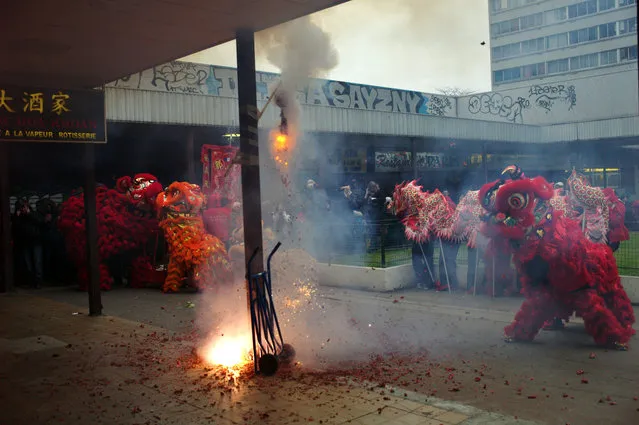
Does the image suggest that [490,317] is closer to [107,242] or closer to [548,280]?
[548,280]

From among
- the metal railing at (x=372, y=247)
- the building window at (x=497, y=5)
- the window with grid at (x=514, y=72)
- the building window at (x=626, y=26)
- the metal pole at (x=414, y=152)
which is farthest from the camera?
the metal pole at (x=414, y=152)

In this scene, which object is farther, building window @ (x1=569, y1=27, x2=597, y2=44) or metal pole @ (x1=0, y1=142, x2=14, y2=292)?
metal pole @ (x1=0, y1=142, x2=14, y2=292)

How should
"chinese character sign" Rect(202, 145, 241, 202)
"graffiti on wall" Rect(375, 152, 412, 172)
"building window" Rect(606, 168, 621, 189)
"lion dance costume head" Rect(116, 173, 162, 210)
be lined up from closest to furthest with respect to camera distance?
1. "lion dance costume head" Rect(116, 173, 162, 210)
2. "chinese character sign" Rect(202, 145, 241, 202)
3. "graffiti on wall" Rect(375, 152, 412, 172)
4. "building window" Rect(606, 168, 621, 189)

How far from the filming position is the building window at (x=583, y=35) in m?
7.91

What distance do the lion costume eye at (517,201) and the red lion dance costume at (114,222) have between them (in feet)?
26.9

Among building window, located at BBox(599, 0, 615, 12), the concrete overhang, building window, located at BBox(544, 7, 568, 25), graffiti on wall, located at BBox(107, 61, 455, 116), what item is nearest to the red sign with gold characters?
the concrete overhang

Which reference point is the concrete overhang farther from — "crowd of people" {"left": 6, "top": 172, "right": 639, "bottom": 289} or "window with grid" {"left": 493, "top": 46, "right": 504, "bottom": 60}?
"window with grid" {"left": 493, "top": 46, "right": 504, "bottom": 60}

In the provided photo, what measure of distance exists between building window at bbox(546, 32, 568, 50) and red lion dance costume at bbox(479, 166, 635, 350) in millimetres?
2493

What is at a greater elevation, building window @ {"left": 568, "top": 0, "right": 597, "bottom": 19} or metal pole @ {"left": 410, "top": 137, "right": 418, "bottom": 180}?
building window @ {"left": 568, "top": 0, "right": 597, "bottom": 19}

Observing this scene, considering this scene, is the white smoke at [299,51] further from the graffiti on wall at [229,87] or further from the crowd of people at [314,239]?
the graffiti on wall at [229,87]

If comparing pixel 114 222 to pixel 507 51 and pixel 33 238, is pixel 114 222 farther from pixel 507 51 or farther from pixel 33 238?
pixel 507 51

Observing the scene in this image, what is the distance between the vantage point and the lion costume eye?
6.99 metres

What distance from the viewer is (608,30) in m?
8.16

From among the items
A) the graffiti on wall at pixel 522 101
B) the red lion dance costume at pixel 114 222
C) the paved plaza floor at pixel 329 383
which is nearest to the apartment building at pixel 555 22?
the paved plaza floor at pixel 329 383
